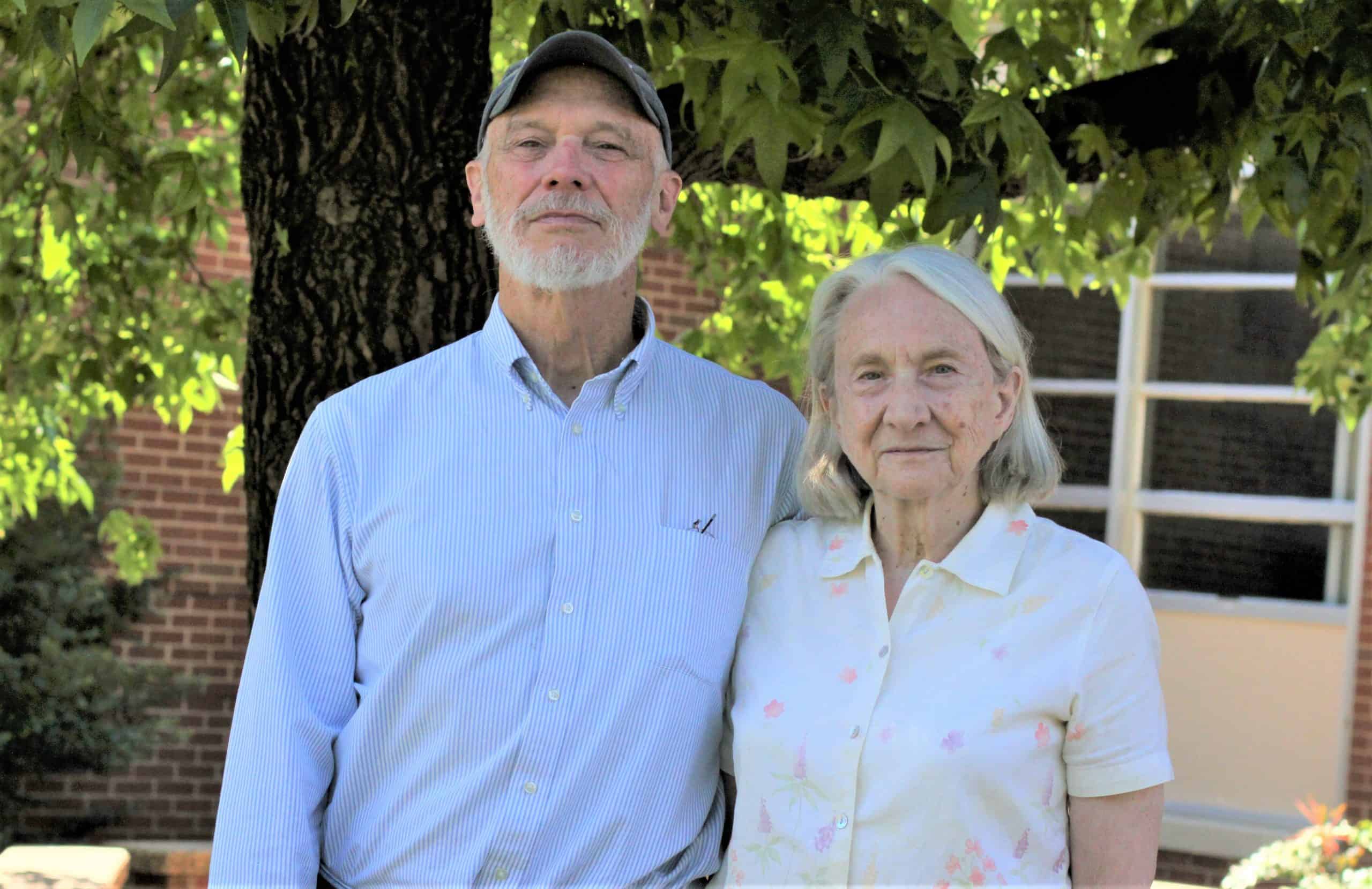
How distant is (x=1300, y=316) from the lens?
26.3 ft

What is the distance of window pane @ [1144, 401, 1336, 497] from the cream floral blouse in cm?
612

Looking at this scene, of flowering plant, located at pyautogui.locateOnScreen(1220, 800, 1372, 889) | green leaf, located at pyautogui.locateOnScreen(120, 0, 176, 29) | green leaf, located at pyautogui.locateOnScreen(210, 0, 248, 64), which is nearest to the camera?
green leaf, located at pyautogui.locateOnScreen(120, 0, 176, 29)

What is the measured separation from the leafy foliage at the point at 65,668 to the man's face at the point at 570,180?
18.7 ft

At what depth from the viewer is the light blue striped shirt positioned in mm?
2215

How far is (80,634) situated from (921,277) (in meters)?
6.35

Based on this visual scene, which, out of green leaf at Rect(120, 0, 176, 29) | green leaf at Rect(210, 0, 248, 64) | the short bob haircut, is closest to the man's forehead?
the short bob haircut

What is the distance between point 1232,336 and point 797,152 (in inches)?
217

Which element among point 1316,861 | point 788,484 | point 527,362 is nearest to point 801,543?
point 788,484

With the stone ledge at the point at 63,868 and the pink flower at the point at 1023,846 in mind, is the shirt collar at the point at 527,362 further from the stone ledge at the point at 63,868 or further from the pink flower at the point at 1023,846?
the stone ledge at the point at 63,868

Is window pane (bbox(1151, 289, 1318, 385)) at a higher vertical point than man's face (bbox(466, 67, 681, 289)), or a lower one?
higher

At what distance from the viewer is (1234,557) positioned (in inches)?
316

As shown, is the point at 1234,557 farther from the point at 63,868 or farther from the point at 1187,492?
the point at 63,868

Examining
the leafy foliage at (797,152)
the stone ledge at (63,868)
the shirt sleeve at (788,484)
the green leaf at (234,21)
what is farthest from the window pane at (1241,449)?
the green leaf at (234,21)

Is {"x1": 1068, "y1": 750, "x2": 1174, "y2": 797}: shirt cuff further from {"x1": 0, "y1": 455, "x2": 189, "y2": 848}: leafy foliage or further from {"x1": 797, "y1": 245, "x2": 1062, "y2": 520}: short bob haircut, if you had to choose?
{"x1": 0, "y1": 455, "x2": 189, "y2": 848}: leafy foliage
